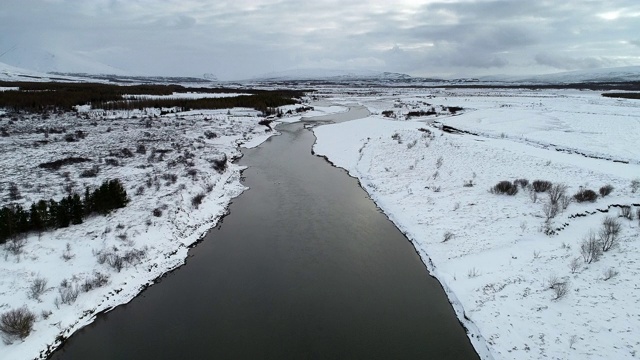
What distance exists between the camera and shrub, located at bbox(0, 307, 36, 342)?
8180 mm

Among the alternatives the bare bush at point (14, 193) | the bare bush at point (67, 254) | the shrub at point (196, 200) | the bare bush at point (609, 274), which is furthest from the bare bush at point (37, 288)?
the bare bush at point (609, 274)

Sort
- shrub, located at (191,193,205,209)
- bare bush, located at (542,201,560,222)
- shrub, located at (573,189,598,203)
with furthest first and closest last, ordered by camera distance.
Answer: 1. shrub, located at (191,193,205,209)
2. shrub, located at (573,189,598,203)
3. bare bush, located at (542,201,560,222)

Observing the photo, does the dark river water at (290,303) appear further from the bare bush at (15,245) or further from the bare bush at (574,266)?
the bare bush at (15,245)

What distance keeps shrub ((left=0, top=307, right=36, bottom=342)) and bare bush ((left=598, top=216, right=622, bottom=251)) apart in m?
15.0

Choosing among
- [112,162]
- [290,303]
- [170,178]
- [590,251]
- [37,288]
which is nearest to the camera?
[37,288]

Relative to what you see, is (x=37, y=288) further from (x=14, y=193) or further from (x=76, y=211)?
(x=14, y=193)

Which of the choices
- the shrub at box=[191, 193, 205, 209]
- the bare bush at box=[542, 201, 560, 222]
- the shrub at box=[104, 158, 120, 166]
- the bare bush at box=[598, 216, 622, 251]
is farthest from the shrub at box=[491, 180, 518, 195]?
the shrub at box=[104, 158, 120, 166]

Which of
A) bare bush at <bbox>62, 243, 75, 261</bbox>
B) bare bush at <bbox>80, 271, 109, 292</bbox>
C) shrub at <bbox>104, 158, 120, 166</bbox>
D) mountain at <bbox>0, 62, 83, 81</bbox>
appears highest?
mountain at <bbox>0, 62, 83, 81</bbox>

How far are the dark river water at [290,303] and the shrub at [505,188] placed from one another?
5.30 meters

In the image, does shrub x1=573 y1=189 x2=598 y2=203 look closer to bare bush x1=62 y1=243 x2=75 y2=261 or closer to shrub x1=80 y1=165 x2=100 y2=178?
bare bush x1=62 y1=243 x2=75 y2=261

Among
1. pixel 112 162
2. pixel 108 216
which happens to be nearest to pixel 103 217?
pixel 108 216

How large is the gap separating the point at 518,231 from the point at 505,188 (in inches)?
157

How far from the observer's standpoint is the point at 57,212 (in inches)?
502

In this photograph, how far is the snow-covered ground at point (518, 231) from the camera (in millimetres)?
8594
